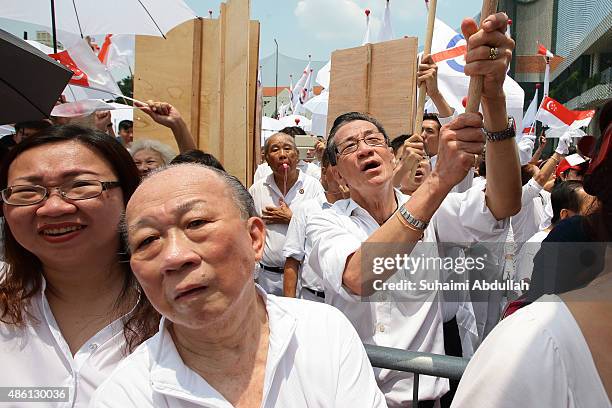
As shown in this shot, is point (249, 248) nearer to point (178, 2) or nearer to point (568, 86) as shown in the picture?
point (178, 2)

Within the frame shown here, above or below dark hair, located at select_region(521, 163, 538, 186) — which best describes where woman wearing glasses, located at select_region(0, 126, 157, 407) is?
below

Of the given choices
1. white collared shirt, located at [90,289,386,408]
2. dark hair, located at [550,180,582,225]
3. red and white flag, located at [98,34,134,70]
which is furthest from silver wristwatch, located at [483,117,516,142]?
red and white flag, located at [98,34,134,70]

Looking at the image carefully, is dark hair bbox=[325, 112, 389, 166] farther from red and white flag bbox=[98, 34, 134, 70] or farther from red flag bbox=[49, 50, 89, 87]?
red and white flag bbox=[98, 34, 134, 70]

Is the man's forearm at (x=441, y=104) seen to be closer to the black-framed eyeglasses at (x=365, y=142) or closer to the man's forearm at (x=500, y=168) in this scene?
the black-framed eyeglasses at (x=365, y=142)

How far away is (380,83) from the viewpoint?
3658 mm

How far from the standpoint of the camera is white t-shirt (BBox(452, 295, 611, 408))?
102cm

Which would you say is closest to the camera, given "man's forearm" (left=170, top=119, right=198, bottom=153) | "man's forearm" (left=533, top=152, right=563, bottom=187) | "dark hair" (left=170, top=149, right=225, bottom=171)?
"dark hair" (left=170, top=149, right=225, bottom=171)

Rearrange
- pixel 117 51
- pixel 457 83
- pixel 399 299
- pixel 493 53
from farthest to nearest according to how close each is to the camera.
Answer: pixel 117 51 → pixel 457 83 → pixel 399 299 → pixel 493 53

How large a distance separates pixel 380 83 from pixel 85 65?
2.19 m

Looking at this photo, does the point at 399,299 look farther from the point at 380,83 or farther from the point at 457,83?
the point at 457,83

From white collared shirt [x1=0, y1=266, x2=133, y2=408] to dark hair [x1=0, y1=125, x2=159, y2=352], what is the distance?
0.14 ft

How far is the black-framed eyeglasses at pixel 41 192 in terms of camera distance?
5.76 feet

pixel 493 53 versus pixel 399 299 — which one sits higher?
pixel 493 53

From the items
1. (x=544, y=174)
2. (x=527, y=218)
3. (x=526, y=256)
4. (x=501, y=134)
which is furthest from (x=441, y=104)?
(x=544, y=174)
